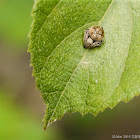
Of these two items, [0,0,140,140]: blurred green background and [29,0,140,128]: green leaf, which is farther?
[0,0,140,140]: blurred green background

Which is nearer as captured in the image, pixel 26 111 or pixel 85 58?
pixel 85 58

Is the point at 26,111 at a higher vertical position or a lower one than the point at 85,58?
lower

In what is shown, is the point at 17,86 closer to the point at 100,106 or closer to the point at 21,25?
the point at 21,25

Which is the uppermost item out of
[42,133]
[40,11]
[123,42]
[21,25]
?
[40,11]

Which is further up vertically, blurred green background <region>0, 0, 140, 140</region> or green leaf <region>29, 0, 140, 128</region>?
green leaf <region>29, 0, 140, 128</region>

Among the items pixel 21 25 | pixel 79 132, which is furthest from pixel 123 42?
pixel 79 132
